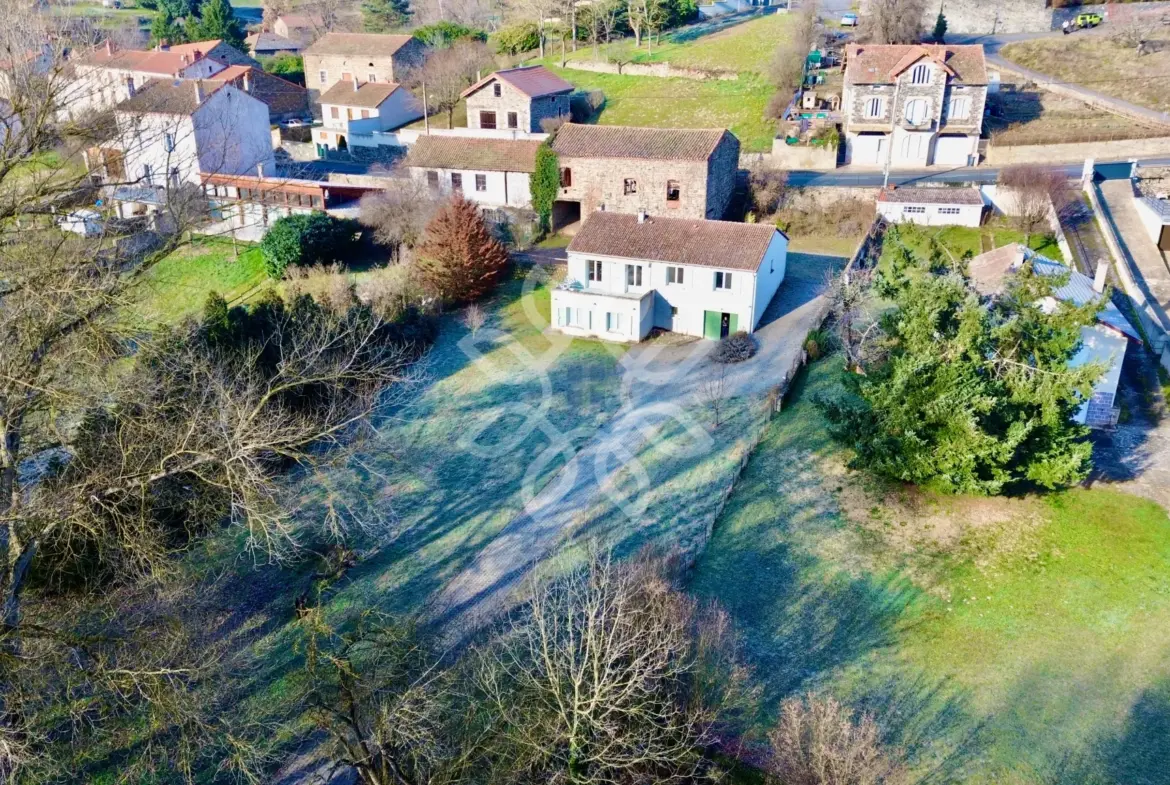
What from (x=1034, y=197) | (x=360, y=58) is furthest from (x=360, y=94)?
(x=1034, y=197)

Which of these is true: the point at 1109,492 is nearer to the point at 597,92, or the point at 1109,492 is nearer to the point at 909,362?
the point at 909,362

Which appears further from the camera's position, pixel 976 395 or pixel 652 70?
pixel 652 70

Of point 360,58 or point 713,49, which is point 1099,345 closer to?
point 713,49

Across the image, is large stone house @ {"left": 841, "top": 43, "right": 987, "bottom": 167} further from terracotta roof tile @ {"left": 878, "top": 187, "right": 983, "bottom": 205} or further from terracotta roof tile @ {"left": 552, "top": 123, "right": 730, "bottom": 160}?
terracotta roof tile @ {"left": 552, "top": 123, "right": 730, "bottom": 160}

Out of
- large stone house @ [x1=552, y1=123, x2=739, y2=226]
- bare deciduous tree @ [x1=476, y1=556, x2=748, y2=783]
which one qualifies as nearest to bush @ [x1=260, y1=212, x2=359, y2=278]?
large stone house @ [x1=552, y1=123, x2=739, y2=226]

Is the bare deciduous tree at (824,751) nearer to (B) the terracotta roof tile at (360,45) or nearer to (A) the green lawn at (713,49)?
(A) the green lawn at (713,49)

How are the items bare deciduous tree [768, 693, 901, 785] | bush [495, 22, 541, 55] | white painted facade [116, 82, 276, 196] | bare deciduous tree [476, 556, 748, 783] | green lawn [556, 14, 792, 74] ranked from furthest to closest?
1. bush [495, 22, 541, 55]
2. green lawn [556, 14, 792, 74]
3. white painted facade [116, 82, 276, 196]
4. bare deciduous tree [768, 693, 901, 785]
5. bare deciduous tree [476, 556, 748, 783]

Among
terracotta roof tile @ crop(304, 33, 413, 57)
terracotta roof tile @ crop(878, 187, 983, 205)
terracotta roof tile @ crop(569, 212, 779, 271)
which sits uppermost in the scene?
terracotta roof tile @ crop(304, 33, 413, 57)
